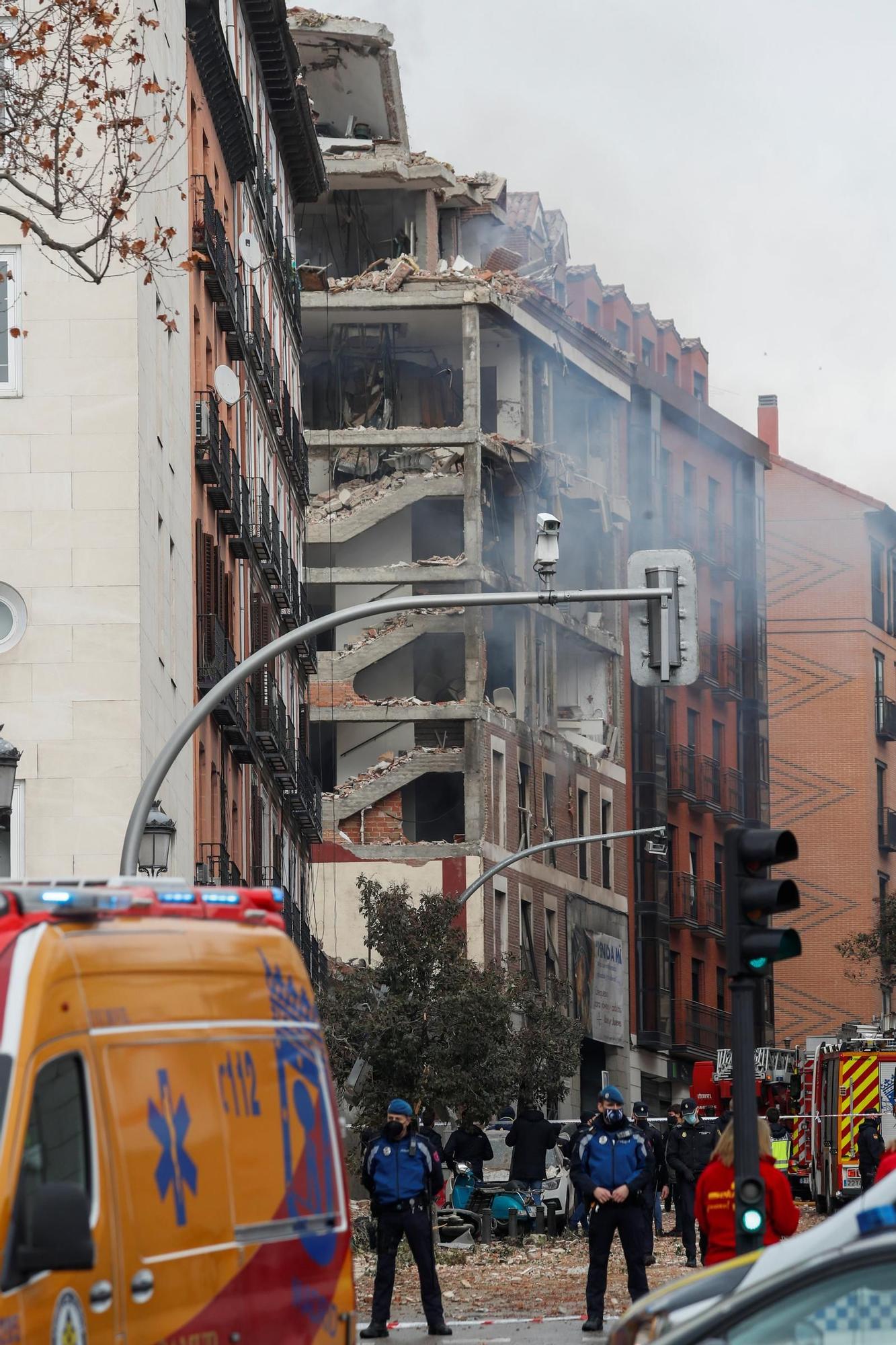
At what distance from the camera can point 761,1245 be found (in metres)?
12.4

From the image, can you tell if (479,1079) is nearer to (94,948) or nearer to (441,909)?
(441,909)

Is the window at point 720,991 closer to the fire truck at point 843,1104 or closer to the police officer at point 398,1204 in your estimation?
the fire truck at point 843,1104

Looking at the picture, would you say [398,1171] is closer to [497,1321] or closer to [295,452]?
[497,1321]

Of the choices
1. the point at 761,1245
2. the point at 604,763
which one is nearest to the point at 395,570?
the point at 604,763

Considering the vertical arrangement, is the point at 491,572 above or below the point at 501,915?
above

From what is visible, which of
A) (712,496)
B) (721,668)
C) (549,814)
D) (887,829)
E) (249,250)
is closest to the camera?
(249,250)

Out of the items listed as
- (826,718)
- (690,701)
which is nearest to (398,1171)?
(690,701)

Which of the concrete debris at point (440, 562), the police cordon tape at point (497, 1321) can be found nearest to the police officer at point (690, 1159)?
the police cordon tape at point (497, 1321)

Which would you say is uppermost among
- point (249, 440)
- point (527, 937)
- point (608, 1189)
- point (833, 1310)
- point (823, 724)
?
point (249, 440)

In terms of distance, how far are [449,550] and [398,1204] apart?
46.0 meters

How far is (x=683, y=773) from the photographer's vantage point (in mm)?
75500

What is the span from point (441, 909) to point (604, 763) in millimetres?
32707

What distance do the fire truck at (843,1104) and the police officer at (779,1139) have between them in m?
0.41

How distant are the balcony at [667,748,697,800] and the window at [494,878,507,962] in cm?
1403
